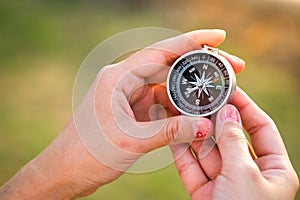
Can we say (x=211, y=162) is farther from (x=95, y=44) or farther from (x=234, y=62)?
(x=95, y=44)

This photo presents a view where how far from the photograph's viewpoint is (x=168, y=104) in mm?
2309

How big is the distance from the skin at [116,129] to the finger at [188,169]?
11 centimetres

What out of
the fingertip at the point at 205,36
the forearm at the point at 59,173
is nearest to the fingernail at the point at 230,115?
the fingertip at the point at 205,36

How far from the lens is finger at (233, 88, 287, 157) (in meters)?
2.20

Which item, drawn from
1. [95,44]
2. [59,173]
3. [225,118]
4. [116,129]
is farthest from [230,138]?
[95,44]

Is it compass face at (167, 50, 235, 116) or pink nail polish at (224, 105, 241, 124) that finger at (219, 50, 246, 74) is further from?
pink nail polish at (224, 105, 241, 124)

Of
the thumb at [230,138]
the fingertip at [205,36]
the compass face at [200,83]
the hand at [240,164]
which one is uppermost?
the fingertip at [205,36]

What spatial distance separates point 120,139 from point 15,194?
1.71ft

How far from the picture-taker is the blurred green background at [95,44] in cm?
398

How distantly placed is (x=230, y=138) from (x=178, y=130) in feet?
0.67

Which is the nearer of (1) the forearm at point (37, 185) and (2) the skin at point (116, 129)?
(2) the skin at point (116, 129)

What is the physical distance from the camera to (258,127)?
7.44 feet

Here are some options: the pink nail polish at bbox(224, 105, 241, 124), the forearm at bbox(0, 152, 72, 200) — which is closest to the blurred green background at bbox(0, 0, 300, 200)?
the forearm at bbox(0, 152, 72, 200)

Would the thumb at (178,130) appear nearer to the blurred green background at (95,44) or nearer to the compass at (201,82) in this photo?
the compass at (201,82)
